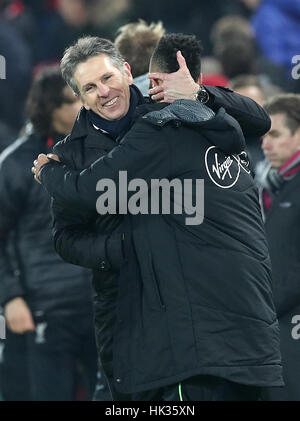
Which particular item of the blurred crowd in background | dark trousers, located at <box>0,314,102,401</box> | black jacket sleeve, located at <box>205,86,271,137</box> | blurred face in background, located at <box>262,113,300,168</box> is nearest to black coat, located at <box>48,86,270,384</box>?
black jacket sleeve, located at <box>205,86,271,137</box>

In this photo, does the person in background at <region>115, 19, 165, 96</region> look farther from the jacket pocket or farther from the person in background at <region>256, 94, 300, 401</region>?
the jacket pocket

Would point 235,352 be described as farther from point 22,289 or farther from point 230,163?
point 22,289

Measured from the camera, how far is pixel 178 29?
9133 millimetres

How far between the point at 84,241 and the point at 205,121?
27.2 inches

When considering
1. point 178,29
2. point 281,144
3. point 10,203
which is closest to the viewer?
point 281,144

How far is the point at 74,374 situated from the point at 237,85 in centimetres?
207

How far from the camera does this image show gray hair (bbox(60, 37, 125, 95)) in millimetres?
4258

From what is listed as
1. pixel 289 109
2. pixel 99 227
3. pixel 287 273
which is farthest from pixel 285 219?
pixel 99 227

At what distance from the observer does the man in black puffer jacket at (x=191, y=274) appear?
394cm

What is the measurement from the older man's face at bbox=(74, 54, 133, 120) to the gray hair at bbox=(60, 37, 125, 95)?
0.02m

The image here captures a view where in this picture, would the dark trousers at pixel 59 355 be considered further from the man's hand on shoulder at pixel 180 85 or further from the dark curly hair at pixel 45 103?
the man's hand on shoulder at pixel 180 85

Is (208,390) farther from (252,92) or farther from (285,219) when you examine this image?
(252,92)

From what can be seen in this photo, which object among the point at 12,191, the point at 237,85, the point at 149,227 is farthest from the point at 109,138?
the point at 237,85

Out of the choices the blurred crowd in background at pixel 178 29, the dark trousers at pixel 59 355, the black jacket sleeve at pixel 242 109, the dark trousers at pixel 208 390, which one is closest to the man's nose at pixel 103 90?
the black jacket sleeve at pixel 242 109
